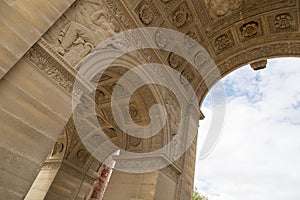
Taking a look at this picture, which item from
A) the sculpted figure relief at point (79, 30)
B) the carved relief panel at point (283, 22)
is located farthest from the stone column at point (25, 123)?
the carved relief panel at point (283, 22)

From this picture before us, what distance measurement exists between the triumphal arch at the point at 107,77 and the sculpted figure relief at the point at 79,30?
0.8 inches

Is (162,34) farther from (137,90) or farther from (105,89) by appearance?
(105,89)

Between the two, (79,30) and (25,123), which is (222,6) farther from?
(25,123)

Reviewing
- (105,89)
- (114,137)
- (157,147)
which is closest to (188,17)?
(105,89)

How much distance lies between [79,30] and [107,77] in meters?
2.69

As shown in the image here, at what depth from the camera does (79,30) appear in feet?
14.8

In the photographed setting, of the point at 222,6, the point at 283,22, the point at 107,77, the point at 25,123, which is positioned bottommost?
the point at 25,123

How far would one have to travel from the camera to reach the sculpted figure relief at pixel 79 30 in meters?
4.18

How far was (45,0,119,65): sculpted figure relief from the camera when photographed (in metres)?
4.18

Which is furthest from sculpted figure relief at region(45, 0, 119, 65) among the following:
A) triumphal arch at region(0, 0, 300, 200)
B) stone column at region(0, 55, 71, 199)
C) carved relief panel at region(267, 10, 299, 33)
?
carved relief panel at region(267, 10, 299, 33)

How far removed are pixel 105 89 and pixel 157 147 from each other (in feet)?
9.53

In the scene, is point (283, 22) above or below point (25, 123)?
above

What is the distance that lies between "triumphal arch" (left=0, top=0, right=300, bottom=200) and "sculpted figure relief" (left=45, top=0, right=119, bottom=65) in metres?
0.02

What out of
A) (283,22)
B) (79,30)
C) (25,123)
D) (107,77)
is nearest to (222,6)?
(283,22)
